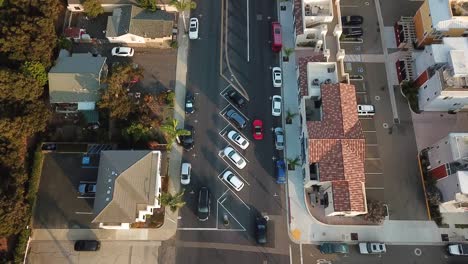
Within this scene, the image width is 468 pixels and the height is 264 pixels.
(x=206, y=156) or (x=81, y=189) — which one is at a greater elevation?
(x=206, y=156)

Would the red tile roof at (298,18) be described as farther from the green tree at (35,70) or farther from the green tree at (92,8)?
the green tree at (35,70)

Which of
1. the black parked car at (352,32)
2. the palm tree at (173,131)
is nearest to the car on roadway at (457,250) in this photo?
the black parked car at (352,32)

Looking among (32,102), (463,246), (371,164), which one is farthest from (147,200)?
(463,246)

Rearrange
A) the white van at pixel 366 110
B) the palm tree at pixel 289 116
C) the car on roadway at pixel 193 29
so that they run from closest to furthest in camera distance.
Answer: the palm tree at pixel 289 116 → the white van at pixel 366 110 → the car on roadway at pixel 193 29

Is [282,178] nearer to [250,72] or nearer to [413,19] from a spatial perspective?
[250,72]

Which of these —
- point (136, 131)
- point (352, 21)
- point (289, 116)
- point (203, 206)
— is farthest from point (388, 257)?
point (136, 131)
